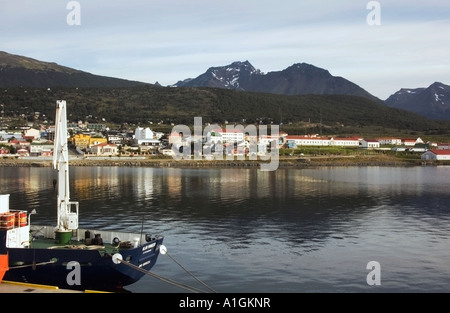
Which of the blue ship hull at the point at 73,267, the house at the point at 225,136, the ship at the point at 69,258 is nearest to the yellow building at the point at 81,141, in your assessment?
the house at the point at 225,136

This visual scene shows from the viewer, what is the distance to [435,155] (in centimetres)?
13438

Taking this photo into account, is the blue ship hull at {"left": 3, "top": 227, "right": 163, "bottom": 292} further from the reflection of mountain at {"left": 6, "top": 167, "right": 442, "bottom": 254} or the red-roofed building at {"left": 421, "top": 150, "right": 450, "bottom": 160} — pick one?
the red-roofed building at {"left": 421, "top": 150, "right": 450, "bottom": 160}

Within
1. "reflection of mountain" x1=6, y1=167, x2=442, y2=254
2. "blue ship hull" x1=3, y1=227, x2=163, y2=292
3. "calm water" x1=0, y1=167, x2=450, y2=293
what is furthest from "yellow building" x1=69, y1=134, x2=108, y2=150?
"blue ship hull" x1=3, y1=227, x2=163, y2=292

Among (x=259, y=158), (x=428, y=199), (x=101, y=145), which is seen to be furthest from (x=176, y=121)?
(x=428, y=199)

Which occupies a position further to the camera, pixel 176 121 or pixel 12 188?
pixel 176 121

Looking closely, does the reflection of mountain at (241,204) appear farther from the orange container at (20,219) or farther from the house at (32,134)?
the house at (32,134)

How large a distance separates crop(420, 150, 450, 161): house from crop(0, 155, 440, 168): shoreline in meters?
4.67

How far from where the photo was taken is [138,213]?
43.8 meters

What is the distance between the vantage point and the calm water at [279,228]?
950 inches

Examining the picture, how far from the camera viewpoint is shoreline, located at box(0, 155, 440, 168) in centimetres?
11269

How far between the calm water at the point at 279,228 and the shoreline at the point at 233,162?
140 feet

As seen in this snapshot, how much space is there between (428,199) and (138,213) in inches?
1252

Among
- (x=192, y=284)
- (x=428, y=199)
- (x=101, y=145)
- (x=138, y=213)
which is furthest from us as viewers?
(x=101, y=145)

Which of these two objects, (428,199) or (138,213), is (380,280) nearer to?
(138,213)
